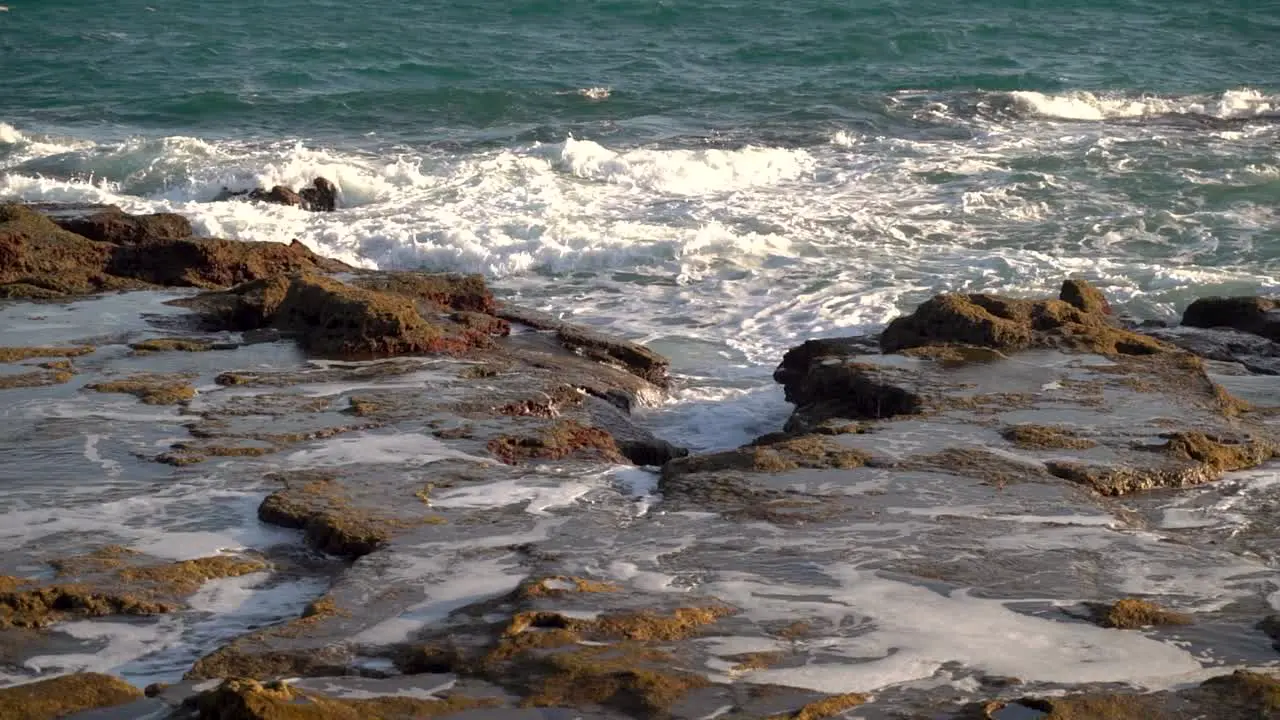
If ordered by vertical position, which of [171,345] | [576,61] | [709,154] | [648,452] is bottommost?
[648,452]

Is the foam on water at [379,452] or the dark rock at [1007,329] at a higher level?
the dark rock at [1007,329]

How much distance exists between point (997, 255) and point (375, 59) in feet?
45.8

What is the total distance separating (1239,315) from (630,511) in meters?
5.48

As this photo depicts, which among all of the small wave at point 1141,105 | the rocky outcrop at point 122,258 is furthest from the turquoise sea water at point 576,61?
the rocky outcrop at point 122,258

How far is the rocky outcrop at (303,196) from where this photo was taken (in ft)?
48.5

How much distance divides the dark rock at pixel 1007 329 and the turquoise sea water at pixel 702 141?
→ 1.45 meters

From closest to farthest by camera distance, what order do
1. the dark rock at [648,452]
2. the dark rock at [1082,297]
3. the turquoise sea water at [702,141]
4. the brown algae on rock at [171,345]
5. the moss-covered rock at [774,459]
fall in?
the moss-covered rock at [774,459] → the dark rock at [648,452] → the brown algae on rock at [171,345] → the dark rock at [1082,297] → the turquoise sea water at [702,141]

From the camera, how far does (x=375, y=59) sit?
24.5 meters

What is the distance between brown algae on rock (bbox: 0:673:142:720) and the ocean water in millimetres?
215

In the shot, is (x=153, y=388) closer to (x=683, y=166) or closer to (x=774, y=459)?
(x=774, y=459)

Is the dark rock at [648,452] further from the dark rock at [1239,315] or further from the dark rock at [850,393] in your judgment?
the dark rock at [1239,315]

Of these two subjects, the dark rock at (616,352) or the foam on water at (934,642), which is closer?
the foam on water at (934,642)

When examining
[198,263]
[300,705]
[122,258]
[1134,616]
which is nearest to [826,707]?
[1134,616]

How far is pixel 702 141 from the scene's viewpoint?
1886 centimetres
